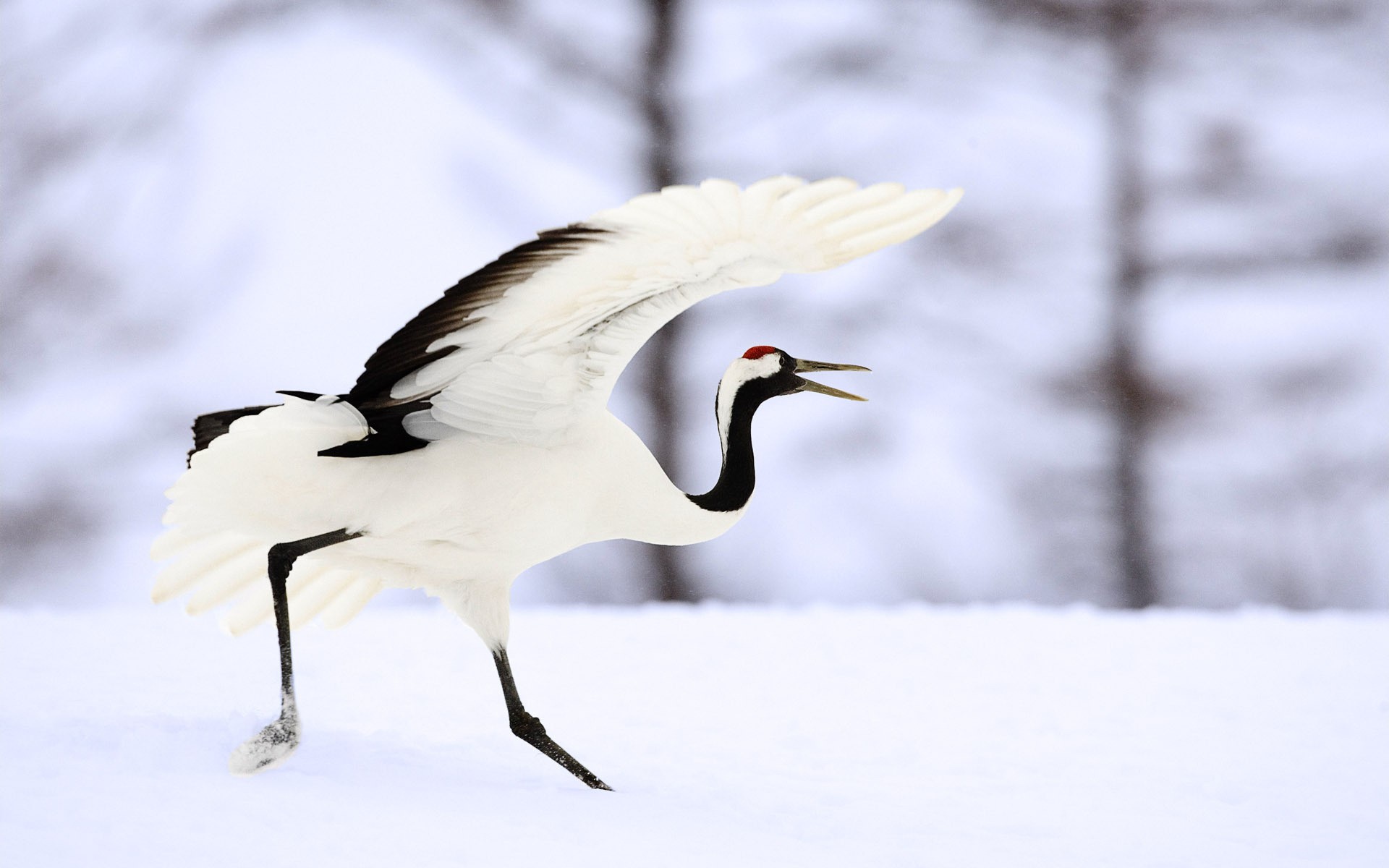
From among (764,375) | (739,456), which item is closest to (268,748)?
(739,456)

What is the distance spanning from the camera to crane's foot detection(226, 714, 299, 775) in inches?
76.7

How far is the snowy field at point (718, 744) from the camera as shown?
68.9 inches

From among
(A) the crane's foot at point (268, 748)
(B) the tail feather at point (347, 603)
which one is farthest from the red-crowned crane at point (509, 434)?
(B) the tail feather at point (347, 603)

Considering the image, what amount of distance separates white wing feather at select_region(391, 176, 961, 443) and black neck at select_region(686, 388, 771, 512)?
0.41m

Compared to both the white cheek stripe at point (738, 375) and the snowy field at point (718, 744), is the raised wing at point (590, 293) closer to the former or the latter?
the white cheek stripe at point (738, 375)

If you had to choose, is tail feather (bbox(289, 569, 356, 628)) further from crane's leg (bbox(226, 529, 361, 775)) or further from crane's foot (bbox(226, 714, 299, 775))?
crane's foot (bbox(226, 714, 299, 775))

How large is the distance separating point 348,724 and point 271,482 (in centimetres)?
59

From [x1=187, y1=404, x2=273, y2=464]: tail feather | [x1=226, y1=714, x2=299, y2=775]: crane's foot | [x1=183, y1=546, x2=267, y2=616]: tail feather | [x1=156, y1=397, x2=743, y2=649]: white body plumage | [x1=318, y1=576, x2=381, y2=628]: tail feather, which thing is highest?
[x1=187, y1=404, x2=273, y2=464]: tail feather

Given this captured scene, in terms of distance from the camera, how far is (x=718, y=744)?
2.53 metres

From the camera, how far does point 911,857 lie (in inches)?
70.3

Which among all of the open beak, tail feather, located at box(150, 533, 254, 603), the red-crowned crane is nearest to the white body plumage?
the red-crowned crane

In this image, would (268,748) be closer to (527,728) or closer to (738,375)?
(527,728)

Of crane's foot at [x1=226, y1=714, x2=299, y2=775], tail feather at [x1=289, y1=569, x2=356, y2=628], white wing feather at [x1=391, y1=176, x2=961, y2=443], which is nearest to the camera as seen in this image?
white wing feather at [x1=391, y1=176, x2=961, y2=443]

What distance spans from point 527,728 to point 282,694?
1.45 feet
